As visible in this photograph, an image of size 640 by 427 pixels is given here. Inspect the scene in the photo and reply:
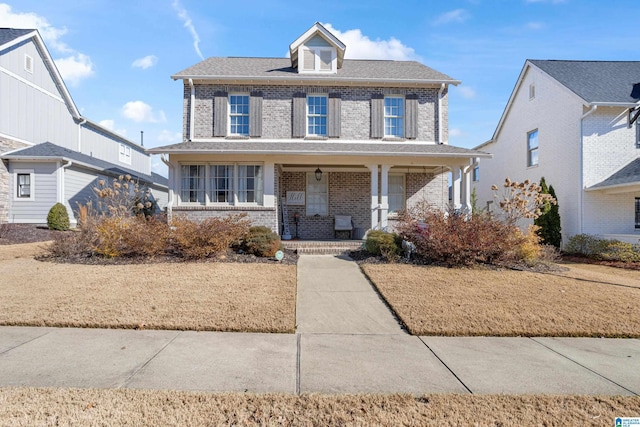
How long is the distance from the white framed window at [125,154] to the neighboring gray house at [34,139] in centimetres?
515

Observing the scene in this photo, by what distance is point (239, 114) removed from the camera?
1290 centimetres

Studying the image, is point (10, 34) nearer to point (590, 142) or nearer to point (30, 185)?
point (30, 185)

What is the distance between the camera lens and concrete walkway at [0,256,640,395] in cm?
318

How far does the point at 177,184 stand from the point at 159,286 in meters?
6.26

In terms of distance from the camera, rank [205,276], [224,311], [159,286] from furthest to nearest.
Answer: [205,276] < [159,286] < [224,311]

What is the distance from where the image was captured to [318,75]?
42.8ft

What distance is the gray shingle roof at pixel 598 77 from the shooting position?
1289 centimetres

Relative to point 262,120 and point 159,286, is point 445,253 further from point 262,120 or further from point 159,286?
point 262,120

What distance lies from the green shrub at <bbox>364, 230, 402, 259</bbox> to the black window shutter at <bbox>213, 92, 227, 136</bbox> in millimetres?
6944

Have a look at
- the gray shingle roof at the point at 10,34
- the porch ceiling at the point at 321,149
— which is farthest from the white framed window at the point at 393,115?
the gray shingle roof at the point at 10,34

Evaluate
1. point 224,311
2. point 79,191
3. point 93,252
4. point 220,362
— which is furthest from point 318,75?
point 79,191

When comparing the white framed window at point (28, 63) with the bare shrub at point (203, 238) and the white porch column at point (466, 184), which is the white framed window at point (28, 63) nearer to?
the bare shrub at point (203, 238)

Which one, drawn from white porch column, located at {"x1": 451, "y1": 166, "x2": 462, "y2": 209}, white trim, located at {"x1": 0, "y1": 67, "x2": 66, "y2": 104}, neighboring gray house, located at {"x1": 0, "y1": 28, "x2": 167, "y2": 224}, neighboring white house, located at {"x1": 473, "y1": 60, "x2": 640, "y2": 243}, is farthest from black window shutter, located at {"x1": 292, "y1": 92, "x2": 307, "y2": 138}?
white trim, located at {"x1": 0, "y1": 67, "x2": 66, "y2": 104}

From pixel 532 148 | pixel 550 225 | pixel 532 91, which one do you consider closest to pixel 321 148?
pixel 550 225
